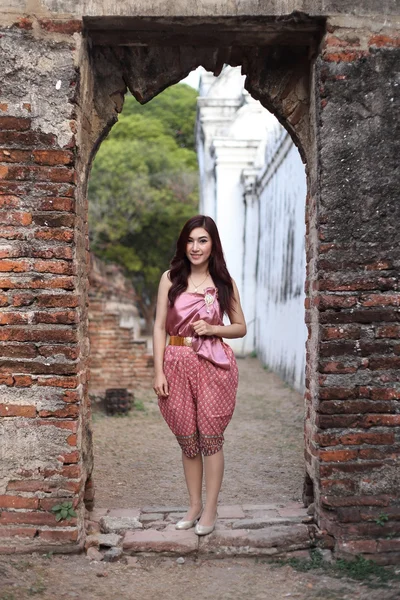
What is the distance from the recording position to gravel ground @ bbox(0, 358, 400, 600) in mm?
3574

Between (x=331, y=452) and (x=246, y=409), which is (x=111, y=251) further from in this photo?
(x=331, y=452)

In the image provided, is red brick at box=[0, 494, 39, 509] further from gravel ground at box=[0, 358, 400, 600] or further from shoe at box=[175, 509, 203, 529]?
shoe at box=[175, 509, 203, 529]

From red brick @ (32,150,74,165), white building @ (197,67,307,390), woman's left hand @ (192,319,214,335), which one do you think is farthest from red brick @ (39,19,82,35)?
white building @ (197,67,307,390)

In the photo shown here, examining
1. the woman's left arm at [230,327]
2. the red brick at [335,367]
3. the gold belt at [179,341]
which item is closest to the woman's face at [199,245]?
the woman's left arm at [230,327]

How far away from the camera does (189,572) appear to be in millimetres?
3850

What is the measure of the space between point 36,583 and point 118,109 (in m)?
2.72

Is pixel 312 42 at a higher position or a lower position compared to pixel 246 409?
higher

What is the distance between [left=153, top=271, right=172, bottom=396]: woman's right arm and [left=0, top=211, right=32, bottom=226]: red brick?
80cm

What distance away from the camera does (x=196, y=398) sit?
3.94 m

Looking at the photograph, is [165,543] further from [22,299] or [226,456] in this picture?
[226,456]

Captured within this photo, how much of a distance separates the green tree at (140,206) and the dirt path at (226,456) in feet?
32.3

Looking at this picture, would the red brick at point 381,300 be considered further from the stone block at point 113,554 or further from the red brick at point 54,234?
the stone block at point 113,554

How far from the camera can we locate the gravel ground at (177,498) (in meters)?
3.57

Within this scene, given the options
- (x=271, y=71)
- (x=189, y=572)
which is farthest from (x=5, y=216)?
(x=189, y=572)
